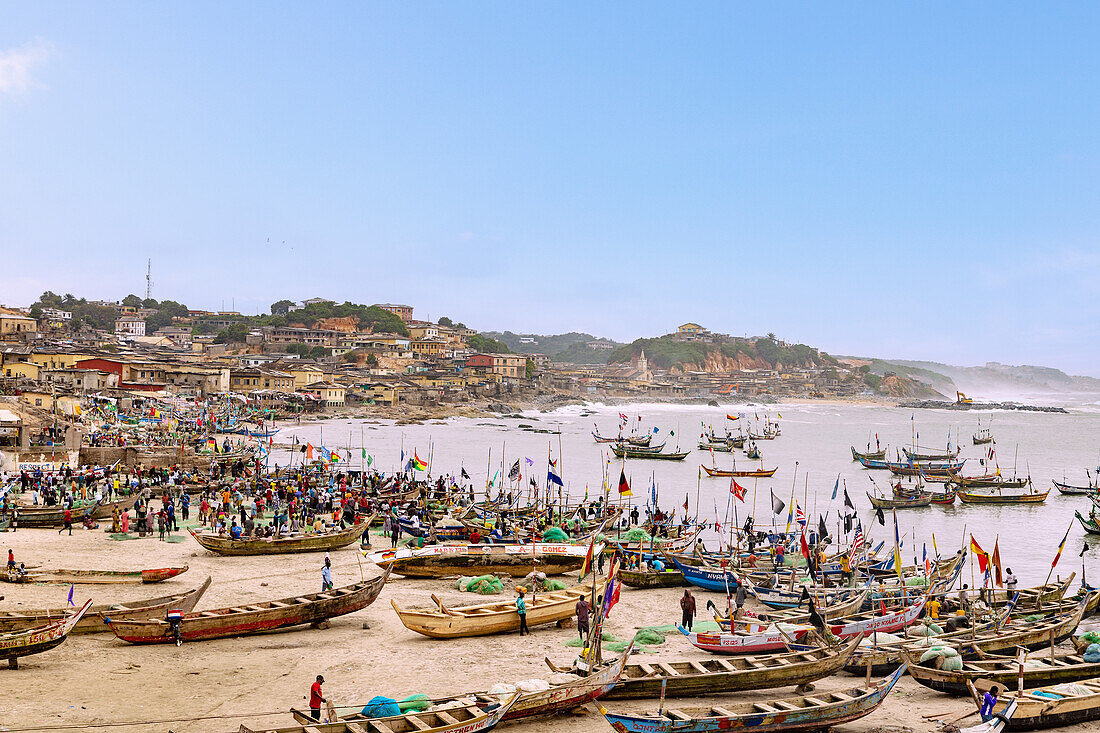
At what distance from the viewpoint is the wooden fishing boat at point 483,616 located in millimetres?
14336

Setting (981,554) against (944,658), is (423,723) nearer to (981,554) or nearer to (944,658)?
(944,658)

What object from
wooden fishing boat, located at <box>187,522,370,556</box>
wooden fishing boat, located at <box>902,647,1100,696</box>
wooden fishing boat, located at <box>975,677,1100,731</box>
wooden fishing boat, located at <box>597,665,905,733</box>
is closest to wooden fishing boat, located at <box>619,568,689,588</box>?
wooden fishing boat, located at <box>902,647,1100,696</box>

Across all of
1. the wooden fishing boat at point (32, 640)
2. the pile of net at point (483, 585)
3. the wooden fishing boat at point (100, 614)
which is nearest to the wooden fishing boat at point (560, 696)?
the wooden fishing boat at point (32, 640)

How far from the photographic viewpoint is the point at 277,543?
21.5 meters

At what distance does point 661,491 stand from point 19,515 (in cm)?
2594

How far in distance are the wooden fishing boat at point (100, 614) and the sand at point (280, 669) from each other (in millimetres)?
238

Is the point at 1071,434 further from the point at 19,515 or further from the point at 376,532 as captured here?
the point at 19,515

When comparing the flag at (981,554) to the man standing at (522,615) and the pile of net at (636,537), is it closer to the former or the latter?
the pile of net at (636,537)

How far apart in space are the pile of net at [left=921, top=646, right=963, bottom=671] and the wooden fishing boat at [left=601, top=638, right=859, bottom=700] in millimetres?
1255

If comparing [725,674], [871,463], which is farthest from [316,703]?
[871,463]

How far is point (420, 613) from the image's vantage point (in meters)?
14.3

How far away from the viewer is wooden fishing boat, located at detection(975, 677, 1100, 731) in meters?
10.9

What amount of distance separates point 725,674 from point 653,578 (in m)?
7.82

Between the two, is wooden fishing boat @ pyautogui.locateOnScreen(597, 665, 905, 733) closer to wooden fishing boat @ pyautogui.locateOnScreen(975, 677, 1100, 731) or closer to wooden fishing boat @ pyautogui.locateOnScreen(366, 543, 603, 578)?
wooden fishing boat @ pyautogui.locateOnScreen(975, 677, 1100, 731)
